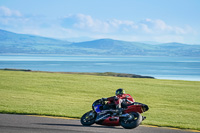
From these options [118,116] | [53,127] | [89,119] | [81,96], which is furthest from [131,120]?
[81,96]

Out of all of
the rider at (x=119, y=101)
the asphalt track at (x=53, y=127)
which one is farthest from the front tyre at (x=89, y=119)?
the rider at (x=119, y=101)

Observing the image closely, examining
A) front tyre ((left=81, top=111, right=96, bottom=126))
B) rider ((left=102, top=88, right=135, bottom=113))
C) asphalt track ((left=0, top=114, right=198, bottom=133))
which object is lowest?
asphalt track ((left=0, top=114, right=198, bottom=133))

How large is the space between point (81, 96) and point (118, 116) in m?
11.7

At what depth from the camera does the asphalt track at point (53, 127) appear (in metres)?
10.5

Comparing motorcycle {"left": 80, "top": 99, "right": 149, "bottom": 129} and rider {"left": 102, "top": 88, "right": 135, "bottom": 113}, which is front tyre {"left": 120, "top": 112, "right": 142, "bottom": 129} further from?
rider {"left": 102, "top": 88, "right": 135, "bottom": 113}

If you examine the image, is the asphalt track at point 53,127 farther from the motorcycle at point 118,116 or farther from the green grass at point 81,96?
the green grass at point 81,96

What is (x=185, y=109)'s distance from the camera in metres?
19.3

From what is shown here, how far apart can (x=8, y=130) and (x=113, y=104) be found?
3.62 m

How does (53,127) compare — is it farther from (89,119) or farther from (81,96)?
(81,96)

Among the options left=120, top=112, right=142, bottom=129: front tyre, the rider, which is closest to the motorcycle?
left=120, top=112, right=142, bottom=129: front tyre

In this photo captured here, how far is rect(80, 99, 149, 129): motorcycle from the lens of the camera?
11.0 metres

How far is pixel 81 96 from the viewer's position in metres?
22.9

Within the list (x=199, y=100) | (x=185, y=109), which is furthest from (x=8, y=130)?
(x=199, y=100)

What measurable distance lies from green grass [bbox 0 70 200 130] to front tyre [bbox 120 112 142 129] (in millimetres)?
1998
